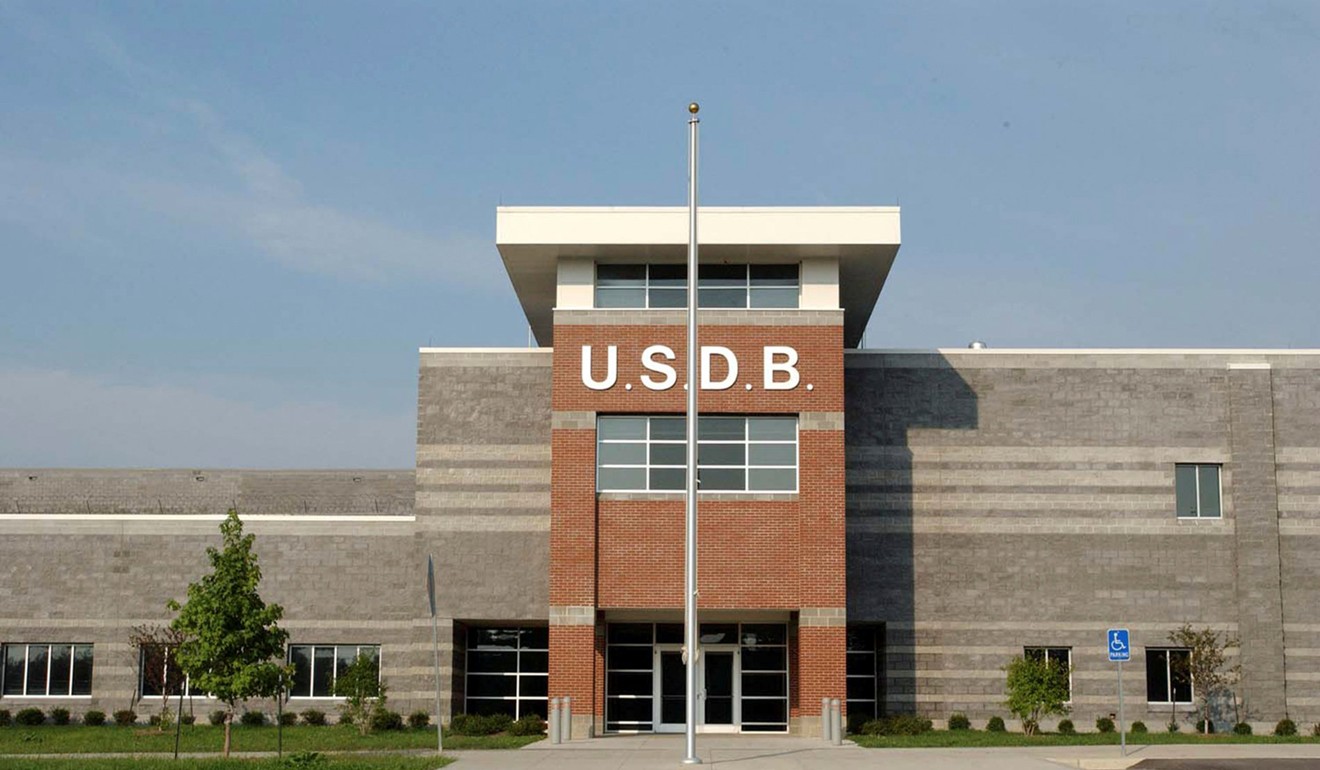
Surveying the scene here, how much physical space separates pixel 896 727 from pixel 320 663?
16.2 m

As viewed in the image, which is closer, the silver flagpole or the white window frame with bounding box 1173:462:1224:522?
the silver flagpole

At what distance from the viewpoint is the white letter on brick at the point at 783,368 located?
3703cm

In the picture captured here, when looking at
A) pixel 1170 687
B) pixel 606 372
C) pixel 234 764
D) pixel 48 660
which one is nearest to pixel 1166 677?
pixel 1170 687

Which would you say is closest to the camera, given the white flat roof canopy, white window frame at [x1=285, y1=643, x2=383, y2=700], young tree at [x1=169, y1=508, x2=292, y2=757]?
young tree at [x1=169, y1=508, x2=292, y2=757]

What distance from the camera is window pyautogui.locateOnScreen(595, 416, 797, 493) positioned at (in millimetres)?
37062

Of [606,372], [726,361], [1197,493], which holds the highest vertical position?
[726,361]

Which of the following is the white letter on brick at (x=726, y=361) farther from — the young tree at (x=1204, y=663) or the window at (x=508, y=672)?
the young tree at (x=1204, y=663)

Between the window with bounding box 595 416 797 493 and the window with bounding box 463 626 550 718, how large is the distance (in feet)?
24.0

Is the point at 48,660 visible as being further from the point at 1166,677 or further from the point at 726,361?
the point at 1166,677

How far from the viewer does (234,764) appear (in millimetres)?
26375

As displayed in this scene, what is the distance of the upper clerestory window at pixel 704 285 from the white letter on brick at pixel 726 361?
1.49 metres

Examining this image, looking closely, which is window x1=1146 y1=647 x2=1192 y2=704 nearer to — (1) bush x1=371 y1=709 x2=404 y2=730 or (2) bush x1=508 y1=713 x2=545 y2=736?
(2) bush x1=508 y1=713 x2=545 y2=736

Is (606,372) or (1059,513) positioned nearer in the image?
(606,372)

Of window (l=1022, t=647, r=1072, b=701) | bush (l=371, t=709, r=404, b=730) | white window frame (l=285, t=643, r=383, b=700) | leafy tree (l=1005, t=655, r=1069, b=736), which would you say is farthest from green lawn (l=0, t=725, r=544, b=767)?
window (l=1022, t=647, r=1072, b=701)
